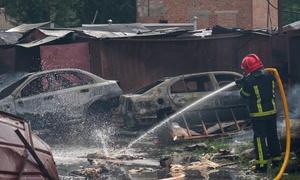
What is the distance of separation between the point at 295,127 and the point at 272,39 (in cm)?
613

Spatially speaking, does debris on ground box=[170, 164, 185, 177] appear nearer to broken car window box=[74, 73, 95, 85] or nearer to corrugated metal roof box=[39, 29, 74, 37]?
broken car window box=[74, 73, 95, 85]

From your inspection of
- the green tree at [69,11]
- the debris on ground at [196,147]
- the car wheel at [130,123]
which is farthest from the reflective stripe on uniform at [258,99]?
the green tree at [69,11]

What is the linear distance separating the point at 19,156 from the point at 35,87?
997cm

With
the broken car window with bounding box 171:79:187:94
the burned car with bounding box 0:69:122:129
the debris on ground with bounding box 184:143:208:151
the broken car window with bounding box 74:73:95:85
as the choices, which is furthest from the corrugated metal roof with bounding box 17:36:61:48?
the debris on ground with bounding box 184:143:208:151

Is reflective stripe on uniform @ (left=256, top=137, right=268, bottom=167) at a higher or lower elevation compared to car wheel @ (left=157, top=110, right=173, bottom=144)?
higher

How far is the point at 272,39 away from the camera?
16562 mm

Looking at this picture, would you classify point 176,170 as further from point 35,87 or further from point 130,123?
point 35,87

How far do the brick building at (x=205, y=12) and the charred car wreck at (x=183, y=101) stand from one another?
21620 mm

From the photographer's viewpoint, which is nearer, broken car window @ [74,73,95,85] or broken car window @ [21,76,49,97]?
broken car window @ [21,76,49,97]

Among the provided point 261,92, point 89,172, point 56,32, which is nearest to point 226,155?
point 261,92

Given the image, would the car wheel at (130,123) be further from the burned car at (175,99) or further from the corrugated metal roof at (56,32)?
the corrugated metal roof at (56,32)

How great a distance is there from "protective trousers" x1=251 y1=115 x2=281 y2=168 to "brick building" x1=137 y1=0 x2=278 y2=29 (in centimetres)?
2672

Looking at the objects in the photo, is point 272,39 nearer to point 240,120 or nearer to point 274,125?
point 240,120

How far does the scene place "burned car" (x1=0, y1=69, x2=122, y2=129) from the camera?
51.8ft
